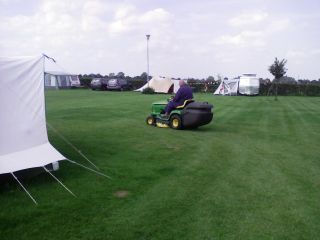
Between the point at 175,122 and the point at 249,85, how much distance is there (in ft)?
83.3

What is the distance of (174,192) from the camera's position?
20.5 feet

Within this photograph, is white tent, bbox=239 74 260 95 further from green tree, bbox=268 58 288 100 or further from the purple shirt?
the purple shirt

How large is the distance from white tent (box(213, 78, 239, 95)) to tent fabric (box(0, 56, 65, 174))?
31552 millimetres

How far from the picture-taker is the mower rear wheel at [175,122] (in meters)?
12.3

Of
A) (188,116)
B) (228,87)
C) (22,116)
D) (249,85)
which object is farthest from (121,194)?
(228,87)

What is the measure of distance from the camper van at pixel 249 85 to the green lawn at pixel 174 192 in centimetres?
2586

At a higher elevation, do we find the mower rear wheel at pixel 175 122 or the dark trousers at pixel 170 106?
the dark trousers at pixel 170 106

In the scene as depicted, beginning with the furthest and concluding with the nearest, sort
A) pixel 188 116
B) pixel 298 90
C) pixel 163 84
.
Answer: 1. pixel 298 90
2. pixel 163 84
3. pixel 188 116

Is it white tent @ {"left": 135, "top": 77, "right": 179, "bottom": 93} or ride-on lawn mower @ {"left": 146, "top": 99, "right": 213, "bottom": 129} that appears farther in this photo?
white tent @ {"left": 135, "top": 77, "right": 179, "bottom": 93}

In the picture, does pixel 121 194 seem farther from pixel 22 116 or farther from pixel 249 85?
pixel 249 85

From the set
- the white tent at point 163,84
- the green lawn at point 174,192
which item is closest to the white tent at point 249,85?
the white tent at point 163,84

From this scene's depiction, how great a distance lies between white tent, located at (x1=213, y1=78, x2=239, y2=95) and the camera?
3712 cm

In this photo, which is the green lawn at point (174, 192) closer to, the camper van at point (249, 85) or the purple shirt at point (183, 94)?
the purple shirt at point (183, 94)

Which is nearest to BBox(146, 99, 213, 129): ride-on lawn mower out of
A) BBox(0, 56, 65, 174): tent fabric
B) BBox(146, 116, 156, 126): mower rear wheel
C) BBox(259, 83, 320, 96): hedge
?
BBox(146, 116, 156, 126): mower rear wheel
